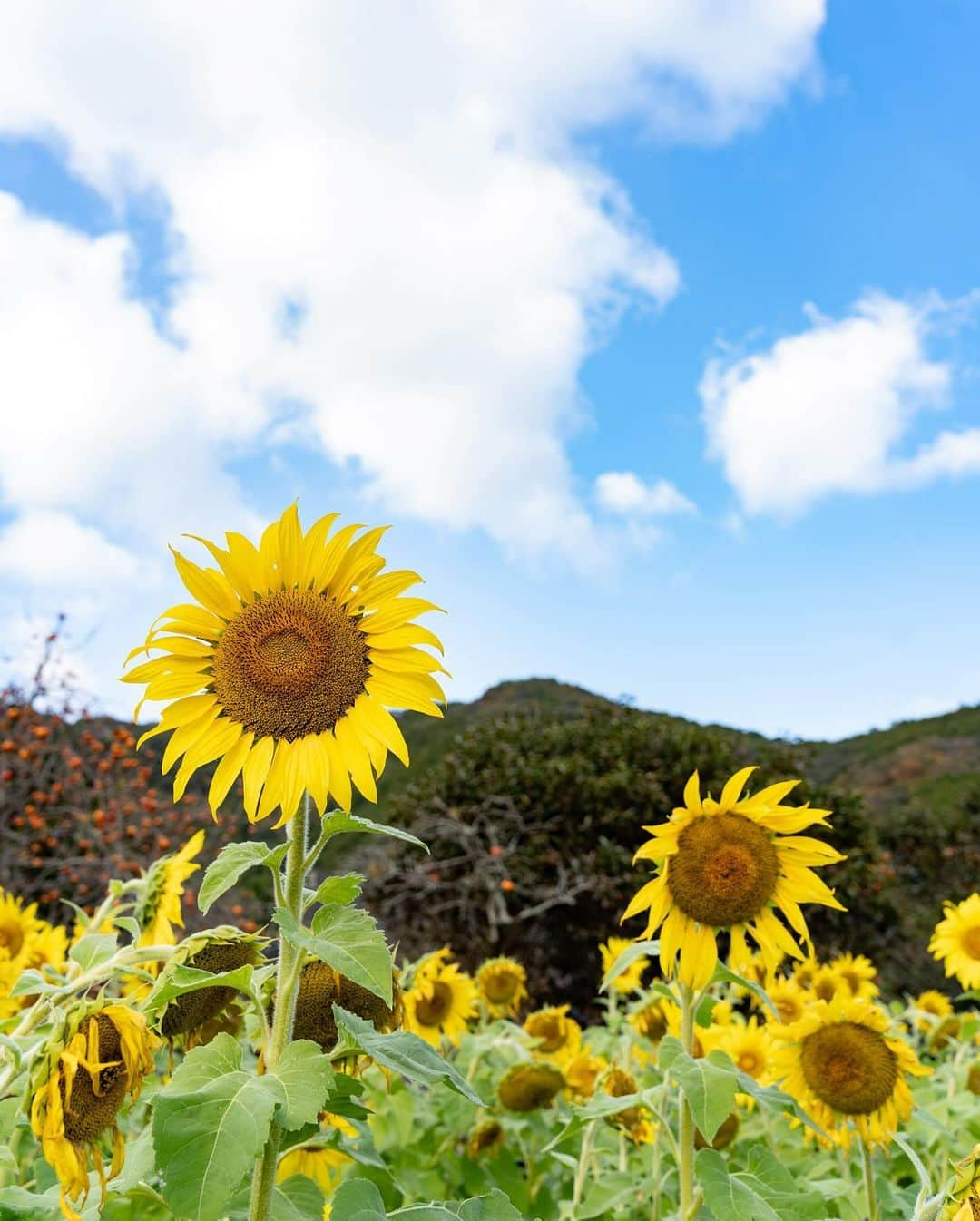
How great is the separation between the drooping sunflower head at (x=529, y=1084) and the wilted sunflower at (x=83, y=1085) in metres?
1.98

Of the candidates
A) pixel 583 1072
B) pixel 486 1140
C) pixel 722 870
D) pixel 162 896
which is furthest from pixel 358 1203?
pixel 583 1072

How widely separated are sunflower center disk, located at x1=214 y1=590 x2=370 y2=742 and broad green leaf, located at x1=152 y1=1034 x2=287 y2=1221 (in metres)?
0.59

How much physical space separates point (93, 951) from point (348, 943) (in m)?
0.73

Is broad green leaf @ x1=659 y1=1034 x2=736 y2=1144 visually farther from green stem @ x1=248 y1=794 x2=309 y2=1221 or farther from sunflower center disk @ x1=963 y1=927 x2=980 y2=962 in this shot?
sunflower center disk @ x1=963 y1=927 x2=980 y2=962

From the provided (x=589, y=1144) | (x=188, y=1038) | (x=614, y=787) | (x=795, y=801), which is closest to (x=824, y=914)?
(x=795, y=801)

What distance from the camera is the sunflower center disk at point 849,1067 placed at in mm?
2713

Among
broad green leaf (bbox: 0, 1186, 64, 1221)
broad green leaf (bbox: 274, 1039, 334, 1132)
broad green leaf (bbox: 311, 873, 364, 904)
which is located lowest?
broad green leaf (bbox: 0, 1186, 64, 1221)

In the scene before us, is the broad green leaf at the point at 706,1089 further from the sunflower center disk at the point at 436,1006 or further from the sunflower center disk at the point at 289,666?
the sunflower center disk at the point at 436,1006

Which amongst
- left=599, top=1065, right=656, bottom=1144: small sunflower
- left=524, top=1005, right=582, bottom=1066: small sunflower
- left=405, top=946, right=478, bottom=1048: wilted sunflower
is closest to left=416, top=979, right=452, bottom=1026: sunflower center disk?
left=405, top=946, right=478, bottom=1048: wilted sunflower

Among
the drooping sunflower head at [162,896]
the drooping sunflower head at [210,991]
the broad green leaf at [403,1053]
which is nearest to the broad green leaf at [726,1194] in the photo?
the broad green leaf at [403,1053]

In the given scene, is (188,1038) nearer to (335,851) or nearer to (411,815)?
(411,815)

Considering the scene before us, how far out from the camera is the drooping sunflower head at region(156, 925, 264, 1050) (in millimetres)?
1747

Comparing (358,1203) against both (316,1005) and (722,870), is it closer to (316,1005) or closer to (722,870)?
(316,1005)

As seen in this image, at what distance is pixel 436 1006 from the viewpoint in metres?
3.74
